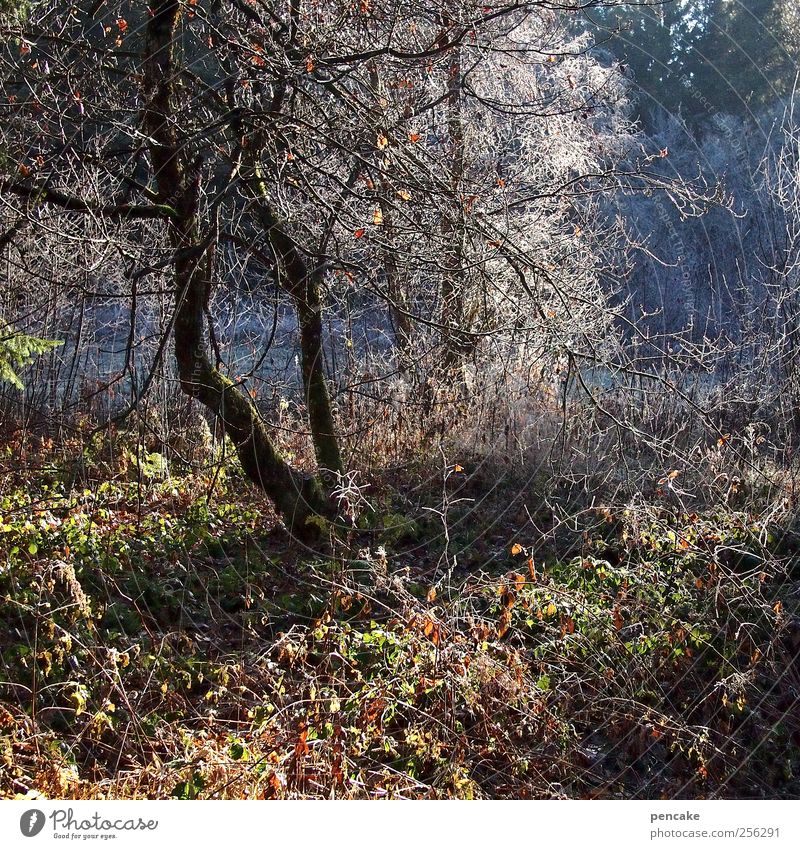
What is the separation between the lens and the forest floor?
3848 millimetres

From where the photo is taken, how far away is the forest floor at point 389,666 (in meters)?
3.85

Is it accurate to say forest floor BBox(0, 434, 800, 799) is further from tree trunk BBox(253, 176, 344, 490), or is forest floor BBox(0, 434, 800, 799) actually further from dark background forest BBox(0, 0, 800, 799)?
tree trunk BBox(253, 176, 344, 490)

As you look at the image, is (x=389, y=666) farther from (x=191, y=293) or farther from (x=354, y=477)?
(x=191, y=293)

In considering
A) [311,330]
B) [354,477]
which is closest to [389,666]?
[354,477]

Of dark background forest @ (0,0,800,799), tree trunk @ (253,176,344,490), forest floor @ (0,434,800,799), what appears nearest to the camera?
forest floor @ (0,434,800,799)

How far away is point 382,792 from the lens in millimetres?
3678

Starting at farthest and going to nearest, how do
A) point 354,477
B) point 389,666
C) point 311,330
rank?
point 354,477
point 311,330
point 389,666

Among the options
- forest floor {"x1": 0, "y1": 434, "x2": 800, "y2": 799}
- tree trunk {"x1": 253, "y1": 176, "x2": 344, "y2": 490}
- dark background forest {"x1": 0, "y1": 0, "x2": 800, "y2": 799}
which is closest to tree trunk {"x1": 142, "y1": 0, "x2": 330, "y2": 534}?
dark background forest {"x1": 0, "y1": 0, "x2": 800, "y2": 799}

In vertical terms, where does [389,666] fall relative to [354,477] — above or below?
below

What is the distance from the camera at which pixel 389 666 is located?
449 centimetres

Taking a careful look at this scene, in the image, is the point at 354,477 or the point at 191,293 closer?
the point at 191,293

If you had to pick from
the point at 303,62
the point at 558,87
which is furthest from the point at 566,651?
the point at 558,87

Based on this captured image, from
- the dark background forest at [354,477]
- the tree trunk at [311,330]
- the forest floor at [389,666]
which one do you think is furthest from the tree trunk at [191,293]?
the forest floor at [389,666]

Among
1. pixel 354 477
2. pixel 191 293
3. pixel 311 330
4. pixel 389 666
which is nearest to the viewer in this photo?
pixel 389 666
